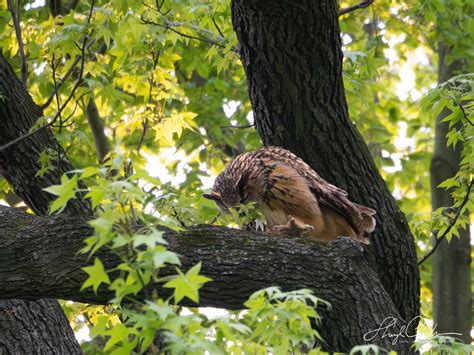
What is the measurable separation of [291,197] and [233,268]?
Answer: 0.86 m

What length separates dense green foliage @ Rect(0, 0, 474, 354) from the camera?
10.2 feet

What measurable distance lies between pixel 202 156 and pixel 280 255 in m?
5.41

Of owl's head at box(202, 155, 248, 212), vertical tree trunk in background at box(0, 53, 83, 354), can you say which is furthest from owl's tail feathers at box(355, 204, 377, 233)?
vertical tree trunk in background at box(0, 53, 83, 354)

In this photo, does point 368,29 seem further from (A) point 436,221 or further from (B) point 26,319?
(B) point 26,319

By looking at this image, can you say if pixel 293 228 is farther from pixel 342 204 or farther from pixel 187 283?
pixel 187 283

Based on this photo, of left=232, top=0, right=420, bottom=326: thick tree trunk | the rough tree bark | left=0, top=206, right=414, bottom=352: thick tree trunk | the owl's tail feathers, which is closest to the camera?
left=0, top=206, right=414, bottom=352: thick tree trunk

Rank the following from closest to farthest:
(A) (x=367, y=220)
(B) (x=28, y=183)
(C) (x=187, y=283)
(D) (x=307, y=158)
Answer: (C) (x=187, y=283) → (A) (x=367, y=220) → (D) (x=307, y=158) → (B) (x=28, y=183)

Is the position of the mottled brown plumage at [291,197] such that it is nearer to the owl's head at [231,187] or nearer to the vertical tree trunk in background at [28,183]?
the owl's head at [231,187]

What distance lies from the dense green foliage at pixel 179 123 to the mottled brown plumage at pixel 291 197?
0.22 metres

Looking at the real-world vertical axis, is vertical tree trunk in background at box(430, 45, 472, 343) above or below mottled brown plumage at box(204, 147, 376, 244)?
below

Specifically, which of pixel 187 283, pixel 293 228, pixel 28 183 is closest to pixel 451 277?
pixel 293 228

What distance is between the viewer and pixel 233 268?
4.31m

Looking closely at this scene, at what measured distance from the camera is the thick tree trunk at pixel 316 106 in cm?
496

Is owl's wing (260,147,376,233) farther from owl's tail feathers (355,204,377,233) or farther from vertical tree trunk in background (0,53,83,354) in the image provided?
vertical tree trunk in background (0,53,83,354)
